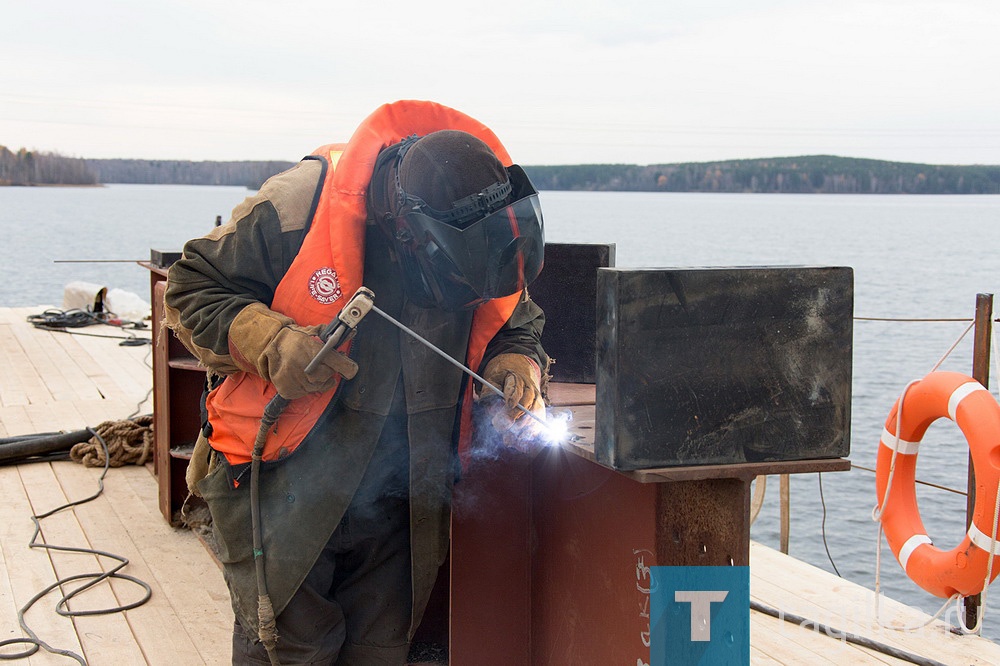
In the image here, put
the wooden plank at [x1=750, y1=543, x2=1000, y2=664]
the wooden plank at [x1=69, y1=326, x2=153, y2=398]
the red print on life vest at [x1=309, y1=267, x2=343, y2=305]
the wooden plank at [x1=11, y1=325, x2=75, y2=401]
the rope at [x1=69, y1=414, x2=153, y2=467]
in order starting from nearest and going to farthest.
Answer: the red print on life vest at [x1=309, y1=267, x2=343, y2=305] < the wooden plank at [x1=750, y1=543, x2=1000, y2=664] < the rope at [x1=69, y1=414, x2=153, y2=467] < the wooden plank at [x1=11, y1=325, x2=75, y2=401] < the wooden plank at [x1=69, y1=326, x2=153, y2=398]

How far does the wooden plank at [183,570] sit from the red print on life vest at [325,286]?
1722mm

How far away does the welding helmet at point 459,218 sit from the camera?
2.11m

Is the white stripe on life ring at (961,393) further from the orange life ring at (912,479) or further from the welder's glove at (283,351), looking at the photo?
the welder's glove at (283,351)

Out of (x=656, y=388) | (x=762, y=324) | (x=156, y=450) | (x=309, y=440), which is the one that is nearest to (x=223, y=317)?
(x=309, y=440)

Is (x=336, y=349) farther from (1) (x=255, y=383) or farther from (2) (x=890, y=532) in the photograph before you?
(2) (x=890, y=532)

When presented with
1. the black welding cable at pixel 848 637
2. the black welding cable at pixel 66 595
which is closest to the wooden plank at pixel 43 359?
the black welding cable at pixel 66 595

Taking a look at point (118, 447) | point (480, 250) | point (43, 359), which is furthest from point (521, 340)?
point (43, 359)

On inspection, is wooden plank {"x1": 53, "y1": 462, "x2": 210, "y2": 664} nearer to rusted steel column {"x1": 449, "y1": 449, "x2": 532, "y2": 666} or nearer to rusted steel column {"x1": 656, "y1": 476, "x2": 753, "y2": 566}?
rusted steel column {"x1": 449, "y1": 449, "x2": 532, "y2": 666}

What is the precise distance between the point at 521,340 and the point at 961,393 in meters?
2.48

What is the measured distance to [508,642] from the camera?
2682 millimetres

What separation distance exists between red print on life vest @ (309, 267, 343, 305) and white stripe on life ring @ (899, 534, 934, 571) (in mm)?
3431

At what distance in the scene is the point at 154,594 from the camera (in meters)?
3.95

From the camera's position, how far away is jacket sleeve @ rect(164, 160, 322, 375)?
7.25ft

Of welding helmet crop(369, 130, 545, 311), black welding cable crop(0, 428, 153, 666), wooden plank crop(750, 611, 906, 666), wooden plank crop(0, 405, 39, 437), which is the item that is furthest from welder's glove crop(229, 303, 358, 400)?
wooden plank crop(0, 405, 39, 437)
